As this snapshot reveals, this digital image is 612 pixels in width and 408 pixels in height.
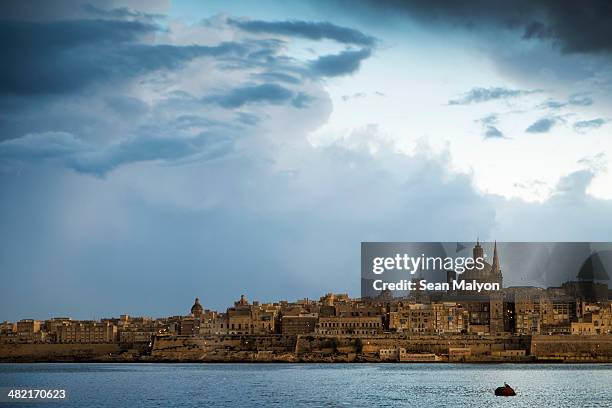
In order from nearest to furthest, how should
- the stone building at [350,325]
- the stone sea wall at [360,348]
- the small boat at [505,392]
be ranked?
the small boat at [505,392], the stone sea wall at [360,348], the stone building at [350,325]

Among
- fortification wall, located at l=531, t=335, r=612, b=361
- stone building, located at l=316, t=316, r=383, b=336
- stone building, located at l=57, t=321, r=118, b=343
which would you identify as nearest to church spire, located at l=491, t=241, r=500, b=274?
stone building, located at l=316, t=316, r=383, b=336

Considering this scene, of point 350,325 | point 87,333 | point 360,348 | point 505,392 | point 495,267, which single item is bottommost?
point 505,392

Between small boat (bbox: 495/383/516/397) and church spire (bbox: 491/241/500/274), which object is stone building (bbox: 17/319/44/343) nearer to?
church spire (bbox: 491/241/500/274)

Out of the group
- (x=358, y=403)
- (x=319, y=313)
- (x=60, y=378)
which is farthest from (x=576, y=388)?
(x=319, y=313)

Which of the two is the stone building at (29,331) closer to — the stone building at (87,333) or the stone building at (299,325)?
the stone building at (87,333)

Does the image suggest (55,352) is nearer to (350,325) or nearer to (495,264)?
(350,325)

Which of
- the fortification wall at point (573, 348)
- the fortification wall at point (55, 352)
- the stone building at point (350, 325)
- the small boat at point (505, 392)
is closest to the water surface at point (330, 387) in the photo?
the small boat at point (505, 392)

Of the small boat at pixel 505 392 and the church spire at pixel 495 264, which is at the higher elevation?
the church spire at pixel 495 264

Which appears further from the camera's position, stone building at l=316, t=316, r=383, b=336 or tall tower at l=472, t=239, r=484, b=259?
tall tower at l=472, t=239, r=484, b=259

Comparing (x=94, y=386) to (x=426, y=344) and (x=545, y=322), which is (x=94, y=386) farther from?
(x=545, y=322)

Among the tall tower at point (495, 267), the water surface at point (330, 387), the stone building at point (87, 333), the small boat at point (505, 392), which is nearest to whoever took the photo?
the water surface at point (330, 387)

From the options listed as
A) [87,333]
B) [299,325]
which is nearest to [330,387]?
[299,325]

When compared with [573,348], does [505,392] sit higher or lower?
lower

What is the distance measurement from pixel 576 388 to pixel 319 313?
51294 millimetres
